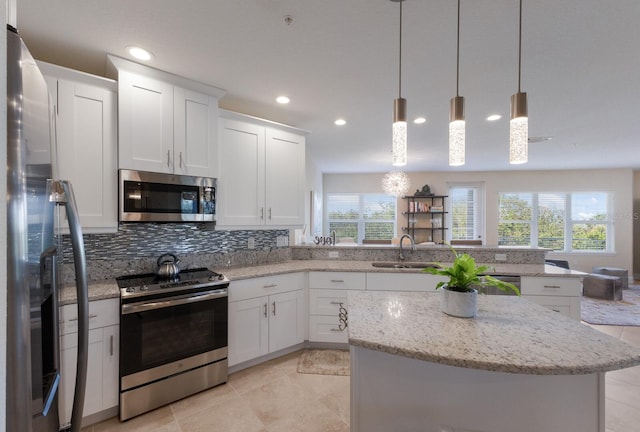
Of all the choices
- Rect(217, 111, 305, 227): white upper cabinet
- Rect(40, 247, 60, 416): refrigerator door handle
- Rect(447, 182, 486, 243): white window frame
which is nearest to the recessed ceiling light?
Rect(217, 111, 305, 227): white upper cabinet

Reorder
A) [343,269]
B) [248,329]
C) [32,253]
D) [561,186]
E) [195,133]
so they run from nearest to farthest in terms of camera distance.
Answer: [32,253], [195,133], [248,329], [343,269], [561,186]

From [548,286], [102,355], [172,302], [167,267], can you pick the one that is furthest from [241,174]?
[548,286]

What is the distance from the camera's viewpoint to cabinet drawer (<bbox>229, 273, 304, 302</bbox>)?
241 cm

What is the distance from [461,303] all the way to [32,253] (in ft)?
5.28

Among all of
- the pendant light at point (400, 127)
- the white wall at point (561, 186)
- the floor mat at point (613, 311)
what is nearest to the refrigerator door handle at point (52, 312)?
the pendant light at point (400, 127)

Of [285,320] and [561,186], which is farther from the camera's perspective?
[561,186]

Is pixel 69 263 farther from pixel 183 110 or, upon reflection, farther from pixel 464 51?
pixel 464 51

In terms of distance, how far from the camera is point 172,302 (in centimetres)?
197

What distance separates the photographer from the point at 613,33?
1665mm

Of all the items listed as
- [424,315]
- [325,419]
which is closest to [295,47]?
[424,315]

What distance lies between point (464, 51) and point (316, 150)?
3057mm

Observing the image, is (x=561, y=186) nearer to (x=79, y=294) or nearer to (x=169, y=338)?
(x=169, y=338)

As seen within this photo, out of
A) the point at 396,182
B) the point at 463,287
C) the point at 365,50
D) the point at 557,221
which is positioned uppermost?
the point at 365,50

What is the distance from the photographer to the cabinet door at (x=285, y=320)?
2.64 meters
